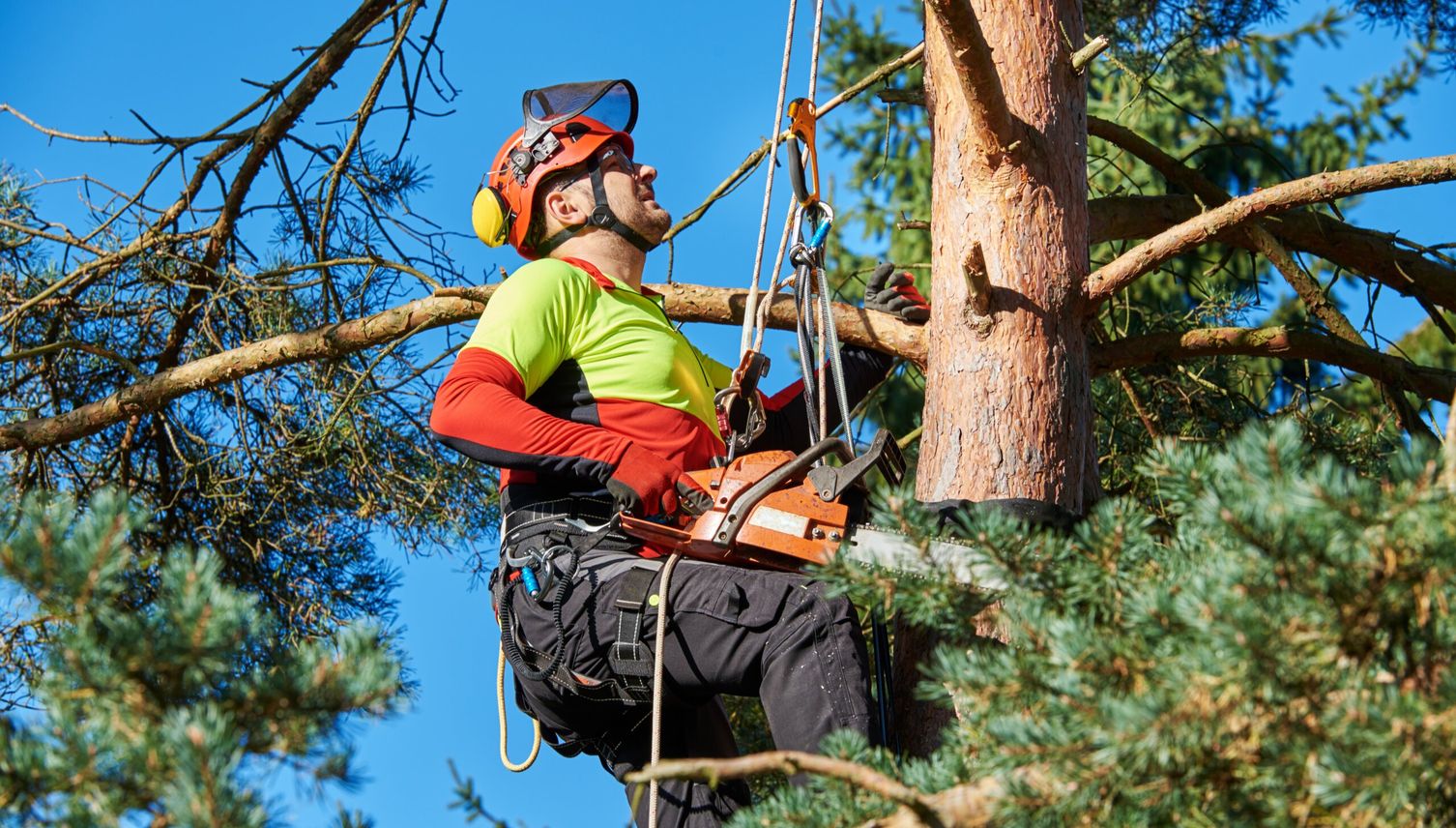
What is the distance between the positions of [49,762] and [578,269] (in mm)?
2104

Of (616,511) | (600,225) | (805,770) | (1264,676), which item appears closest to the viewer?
(1264,676)

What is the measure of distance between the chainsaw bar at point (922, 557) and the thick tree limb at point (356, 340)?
1.05m

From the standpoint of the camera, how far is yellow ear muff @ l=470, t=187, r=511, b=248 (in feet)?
12.8

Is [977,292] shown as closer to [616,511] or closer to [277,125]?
[616,511]

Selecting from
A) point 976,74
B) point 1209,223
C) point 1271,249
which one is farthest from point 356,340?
point 1271,249

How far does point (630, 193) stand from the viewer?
151 inches

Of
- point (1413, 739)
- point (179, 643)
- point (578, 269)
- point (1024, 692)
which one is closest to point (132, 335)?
point (578, 269)

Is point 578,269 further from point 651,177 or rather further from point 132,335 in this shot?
point 132,335

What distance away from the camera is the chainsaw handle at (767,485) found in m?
2.78

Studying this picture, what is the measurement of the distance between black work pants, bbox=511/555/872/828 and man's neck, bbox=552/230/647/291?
3.19ft

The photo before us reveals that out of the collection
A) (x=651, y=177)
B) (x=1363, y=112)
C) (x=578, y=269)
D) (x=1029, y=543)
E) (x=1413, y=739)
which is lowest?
(x=1413, y=739)

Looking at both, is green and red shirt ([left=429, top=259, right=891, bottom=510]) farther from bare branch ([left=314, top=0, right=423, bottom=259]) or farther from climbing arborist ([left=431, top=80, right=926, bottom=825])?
bare branch ([left=314, top=0, right=423, bottom=259])

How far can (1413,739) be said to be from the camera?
1.38m

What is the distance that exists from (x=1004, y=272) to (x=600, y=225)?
3.58ft
